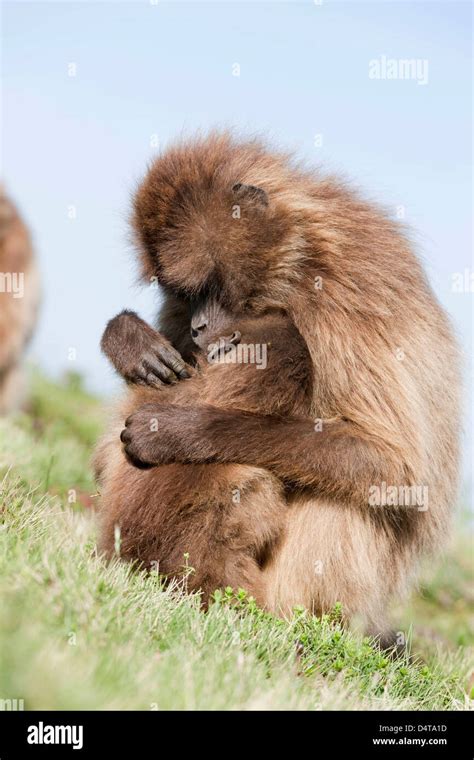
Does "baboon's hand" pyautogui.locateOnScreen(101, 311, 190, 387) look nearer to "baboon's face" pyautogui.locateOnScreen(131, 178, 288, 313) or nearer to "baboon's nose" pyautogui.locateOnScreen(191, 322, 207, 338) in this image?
"baboon's nose" pyautogui.locateOnScreen(191, 322, 207, 338)

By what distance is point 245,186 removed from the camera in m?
5.98

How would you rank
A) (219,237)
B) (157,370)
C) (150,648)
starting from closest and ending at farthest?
(150,648)
(219,237)
(157,370)

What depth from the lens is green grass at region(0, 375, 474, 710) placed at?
367 centimetres

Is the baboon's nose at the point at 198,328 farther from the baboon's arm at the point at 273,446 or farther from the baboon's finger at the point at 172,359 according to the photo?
the baboon's arm at the point at 273,446

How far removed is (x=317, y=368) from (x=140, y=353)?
3.78 feet

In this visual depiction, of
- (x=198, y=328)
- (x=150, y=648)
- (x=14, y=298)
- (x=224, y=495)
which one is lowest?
(x=150, y=648)

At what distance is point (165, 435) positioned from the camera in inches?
222

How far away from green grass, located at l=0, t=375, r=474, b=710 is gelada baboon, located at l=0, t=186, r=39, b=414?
5.31m

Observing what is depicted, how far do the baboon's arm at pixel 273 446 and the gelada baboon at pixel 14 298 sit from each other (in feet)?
21.8

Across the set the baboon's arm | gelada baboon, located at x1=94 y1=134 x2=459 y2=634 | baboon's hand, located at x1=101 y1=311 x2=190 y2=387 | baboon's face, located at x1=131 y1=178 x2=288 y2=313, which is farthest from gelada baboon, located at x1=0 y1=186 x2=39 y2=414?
the baboon's arm

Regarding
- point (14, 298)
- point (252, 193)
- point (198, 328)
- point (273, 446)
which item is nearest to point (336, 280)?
point (252, 193)

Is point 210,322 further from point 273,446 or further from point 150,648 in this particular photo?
point 150,648

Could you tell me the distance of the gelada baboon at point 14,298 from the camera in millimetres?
12109

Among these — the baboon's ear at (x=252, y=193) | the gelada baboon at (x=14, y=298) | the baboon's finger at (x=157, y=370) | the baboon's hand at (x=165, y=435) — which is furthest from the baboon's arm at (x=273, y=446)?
the gelada baboon at (x=14, y=298)
